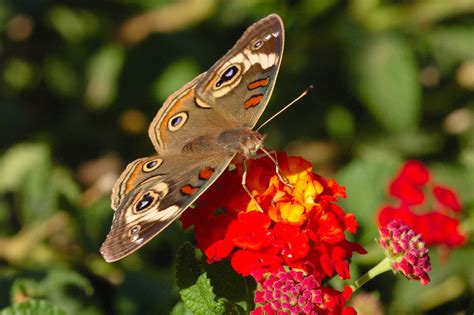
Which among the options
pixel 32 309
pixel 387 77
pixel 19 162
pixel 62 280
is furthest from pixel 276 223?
pixel 19 162

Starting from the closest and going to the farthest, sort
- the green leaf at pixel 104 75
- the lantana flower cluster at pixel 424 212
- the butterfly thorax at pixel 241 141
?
A: the butterfly thorax at pixel 241 141
the lantana flower cluster at pixel 424 212
the green leaf at pixel 104 75

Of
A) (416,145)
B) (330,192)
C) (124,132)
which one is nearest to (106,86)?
(124,132)

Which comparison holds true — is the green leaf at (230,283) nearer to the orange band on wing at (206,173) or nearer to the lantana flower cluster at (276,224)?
the lantana flower cluster at (276,224)

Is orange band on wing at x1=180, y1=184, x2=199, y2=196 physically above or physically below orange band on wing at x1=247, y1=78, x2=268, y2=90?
below

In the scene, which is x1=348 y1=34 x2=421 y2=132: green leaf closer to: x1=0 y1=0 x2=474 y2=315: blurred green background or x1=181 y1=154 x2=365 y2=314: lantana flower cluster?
x1=0 y1=0 x2=474 y2=315: blurred green background

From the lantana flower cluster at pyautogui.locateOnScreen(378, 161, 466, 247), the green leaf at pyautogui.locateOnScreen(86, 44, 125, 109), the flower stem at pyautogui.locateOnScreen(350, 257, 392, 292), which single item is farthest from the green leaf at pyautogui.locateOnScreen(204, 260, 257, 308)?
the green leaf at pyautogui.locateOnScreen(86, 44, 125, 109)

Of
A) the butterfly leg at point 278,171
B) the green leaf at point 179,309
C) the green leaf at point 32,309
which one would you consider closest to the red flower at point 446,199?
the butterfly leg at point 278,171

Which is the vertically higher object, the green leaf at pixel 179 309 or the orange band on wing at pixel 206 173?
the orange band on wing at pixel 206 173

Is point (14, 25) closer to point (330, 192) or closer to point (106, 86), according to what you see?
point (106, 86)
